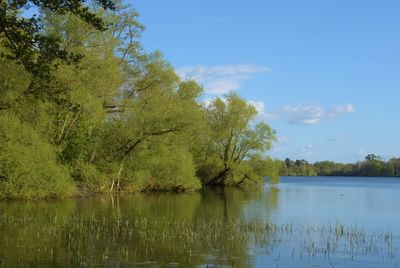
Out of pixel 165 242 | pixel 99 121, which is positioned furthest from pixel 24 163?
pixel 165 242

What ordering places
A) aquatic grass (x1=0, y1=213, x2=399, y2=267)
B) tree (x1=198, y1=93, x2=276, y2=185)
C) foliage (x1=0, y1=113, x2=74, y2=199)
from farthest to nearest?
tree (x1=198, y1=93, x2=276, y2=185), foliage (x1=0, y1=113, x2=74, y2=199), aquatic grass (x1=0, y1=213, x2=399, y2=267)

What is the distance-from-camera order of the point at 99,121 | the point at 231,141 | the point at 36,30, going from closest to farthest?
the point at 36,30, the point at 99,121, the point at 231,141

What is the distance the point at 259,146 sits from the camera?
231ft

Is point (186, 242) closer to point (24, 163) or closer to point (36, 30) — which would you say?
point (36, 30)

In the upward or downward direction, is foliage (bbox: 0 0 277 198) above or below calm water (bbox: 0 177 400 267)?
above

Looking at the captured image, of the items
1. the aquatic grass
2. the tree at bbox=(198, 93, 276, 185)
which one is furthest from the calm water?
the tree at bbox=(198, 93, 276, 185)

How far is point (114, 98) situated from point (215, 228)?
25678mm

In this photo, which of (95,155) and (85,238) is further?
(95,155)

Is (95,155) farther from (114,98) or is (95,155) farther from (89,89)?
(89,89)

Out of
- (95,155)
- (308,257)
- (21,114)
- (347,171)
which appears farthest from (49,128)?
(347,171)

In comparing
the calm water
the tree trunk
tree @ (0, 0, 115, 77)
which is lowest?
the calm water

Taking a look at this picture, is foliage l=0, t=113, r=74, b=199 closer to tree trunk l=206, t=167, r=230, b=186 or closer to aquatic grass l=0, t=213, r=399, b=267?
aquatic grass l=0, t=213, r=399, b=267

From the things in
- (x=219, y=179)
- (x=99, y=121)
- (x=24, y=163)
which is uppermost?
(x=99, y=121)

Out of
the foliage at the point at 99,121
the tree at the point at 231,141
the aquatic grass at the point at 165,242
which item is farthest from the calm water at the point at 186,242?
the tree at the point at 231,141
